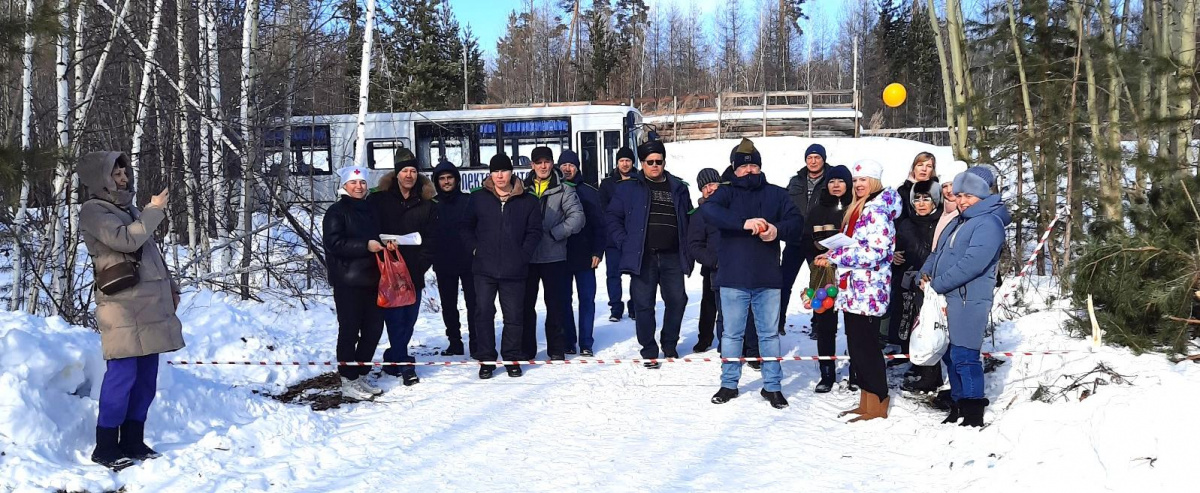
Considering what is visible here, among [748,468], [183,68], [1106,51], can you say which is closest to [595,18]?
[183,68]

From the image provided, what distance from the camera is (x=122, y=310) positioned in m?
4.45

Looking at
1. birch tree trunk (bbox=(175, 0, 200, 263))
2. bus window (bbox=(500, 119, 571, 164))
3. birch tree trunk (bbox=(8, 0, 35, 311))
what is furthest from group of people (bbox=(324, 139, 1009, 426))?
bus window (bbox=(500, 119, 571, 164))

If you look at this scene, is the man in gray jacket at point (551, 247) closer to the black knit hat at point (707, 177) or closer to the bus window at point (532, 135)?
the black knit hat at point (707, 177)

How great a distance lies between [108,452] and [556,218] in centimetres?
383

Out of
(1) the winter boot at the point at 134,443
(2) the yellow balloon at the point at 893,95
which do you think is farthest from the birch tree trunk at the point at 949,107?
(2) the yellow balloon at the point at 893,95

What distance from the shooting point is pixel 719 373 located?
7070 mm

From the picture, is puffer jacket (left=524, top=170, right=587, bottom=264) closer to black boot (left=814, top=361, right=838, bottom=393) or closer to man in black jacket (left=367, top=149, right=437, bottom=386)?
man in black jacket (left=367, top=149, right=437, bottom=386)

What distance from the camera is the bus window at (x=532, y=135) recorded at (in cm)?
2208

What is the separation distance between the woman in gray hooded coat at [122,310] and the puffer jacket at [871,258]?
13.2 feet

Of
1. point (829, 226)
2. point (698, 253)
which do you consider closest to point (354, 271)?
point (698, 253)

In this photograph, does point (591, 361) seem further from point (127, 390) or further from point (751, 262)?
point (127, 390)

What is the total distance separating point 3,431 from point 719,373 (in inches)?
189

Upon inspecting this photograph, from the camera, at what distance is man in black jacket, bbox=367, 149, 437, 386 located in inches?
264

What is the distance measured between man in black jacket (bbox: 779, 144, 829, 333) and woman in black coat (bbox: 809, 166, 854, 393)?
0.68 metres
